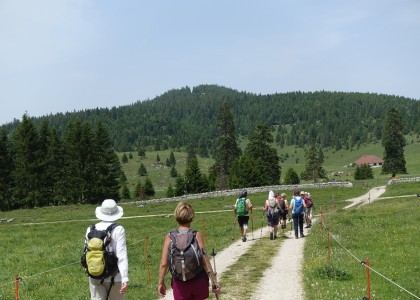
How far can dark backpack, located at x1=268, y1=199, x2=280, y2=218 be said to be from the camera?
2394 centimetres

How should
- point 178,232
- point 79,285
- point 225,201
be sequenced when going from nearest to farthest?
point 178,232 < point 79,285 < point 225,201

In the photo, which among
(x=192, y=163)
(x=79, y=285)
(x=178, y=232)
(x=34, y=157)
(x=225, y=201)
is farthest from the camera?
(x=192, y=163)

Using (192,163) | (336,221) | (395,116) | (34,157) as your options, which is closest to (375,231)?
(336,221)

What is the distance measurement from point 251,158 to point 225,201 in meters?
26.9

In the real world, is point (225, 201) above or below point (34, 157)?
below

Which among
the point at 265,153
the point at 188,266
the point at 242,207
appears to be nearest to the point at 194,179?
the point at 265,153

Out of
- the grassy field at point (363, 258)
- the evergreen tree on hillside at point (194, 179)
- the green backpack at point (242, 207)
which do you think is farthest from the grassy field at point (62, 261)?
the evergreen tree on hillside at point (194, 179)

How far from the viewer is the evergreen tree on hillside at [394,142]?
10288 cm

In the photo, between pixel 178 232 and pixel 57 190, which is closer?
pixel 178 232

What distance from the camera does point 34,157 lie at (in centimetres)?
7706

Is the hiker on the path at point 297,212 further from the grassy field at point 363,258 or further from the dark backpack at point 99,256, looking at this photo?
the dark backpack at point 99,256

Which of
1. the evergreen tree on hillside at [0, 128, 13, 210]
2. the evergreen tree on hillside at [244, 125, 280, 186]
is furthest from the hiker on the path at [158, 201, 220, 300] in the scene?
the evergreen tree on hillside at [244, 125, 280, 186]

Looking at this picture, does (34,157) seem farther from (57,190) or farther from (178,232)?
(178,232)

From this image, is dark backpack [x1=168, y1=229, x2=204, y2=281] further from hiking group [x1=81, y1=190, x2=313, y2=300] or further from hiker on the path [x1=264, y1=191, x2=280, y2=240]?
hiker on the path [x1=264, y1=191, x2=280, y2=240]
